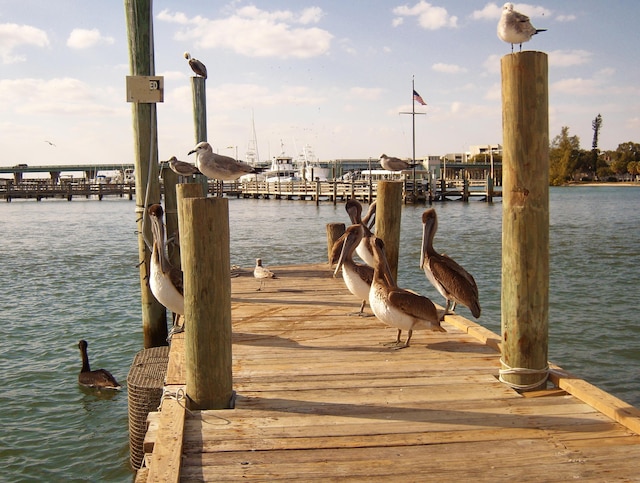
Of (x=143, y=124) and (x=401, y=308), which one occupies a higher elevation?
(x=143, y=124)

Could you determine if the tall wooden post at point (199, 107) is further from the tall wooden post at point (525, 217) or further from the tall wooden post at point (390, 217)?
the tall wooden post at point (525, 217)

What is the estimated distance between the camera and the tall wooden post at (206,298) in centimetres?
398

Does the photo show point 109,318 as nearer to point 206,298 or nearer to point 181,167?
point 181,167

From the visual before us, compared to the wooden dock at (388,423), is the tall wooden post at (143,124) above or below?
above

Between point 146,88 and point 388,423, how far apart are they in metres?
5.01

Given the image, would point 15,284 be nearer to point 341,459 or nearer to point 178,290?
point 178,290

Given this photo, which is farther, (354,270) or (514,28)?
(354,270)

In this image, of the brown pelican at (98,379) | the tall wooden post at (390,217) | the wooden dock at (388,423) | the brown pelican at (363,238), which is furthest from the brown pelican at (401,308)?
the brown pelican at (98,379)

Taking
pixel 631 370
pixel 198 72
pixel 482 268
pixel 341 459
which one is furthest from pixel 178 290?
pixel 482 268

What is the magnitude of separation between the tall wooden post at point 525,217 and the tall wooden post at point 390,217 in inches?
138

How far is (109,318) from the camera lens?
1247 centimetres

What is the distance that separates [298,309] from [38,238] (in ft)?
83.5

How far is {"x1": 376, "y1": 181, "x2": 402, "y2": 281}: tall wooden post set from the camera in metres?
7.89

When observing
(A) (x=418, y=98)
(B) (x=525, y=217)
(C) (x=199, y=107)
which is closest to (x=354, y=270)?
(B) (x=525, y=217)
